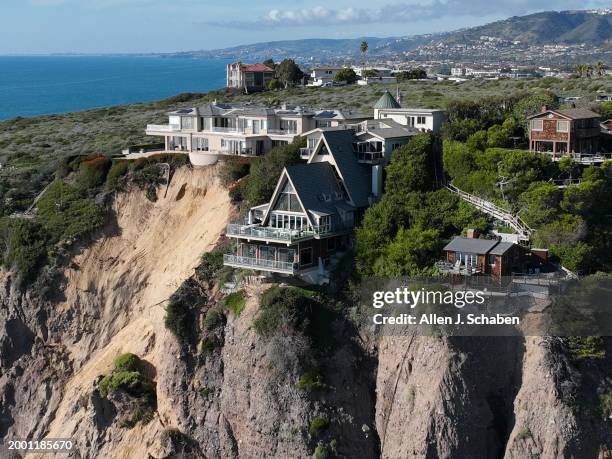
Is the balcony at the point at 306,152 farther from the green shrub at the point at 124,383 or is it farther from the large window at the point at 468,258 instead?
the green shrub at the point at 124,383

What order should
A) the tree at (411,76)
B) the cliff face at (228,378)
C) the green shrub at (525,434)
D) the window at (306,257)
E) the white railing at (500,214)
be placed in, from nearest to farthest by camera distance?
the green shrub at (525,434) < the cliff face at (228,378) < the white railing at (500,214) < the window at (306,257) < the tree at (411,76)

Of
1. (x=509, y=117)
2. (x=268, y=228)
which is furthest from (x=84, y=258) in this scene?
(x=509, y=117)

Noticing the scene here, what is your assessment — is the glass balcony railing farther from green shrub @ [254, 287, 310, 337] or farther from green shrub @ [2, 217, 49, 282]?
green shrub @ [2, 217, 49, 282]

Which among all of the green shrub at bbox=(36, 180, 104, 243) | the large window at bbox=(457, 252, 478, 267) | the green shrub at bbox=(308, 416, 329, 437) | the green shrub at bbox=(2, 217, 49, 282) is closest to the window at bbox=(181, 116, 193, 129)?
the green shrub at bbox=(36, 180, 104, 243)

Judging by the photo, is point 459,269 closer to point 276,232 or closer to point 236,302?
point 276,232

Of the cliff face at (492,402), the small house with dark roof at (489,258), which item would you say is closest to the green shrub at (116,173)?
the small house with dark roof at (489,258)
